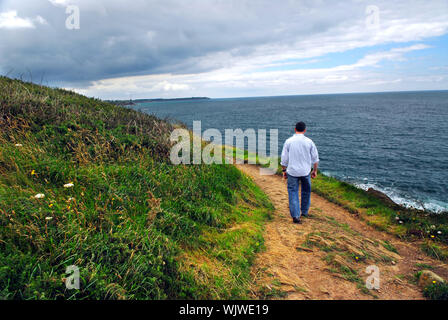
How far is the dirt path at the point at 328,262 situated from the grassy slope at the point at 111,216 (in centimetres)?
46

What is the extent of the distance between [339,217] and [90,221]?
26.0ft

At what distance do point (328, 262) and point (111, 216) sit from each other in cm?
438

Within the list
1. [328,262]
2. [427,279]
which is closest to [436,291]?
[427,279]

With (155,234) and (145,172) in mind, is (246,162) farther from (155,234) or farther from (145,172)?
(155,234)

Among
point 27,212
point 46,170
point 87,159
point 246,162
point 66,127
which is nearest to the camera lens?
point 27,212

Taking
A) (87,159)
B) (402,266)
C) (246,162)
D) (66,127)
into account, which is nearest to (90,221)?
(87,159)

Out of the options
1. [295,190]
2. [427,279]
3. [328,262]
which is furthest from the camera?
[295,190]

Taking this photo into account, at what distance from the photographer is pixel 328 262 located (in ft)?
16.1

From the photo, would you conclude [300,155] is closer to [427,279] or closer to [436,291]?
[427,279]

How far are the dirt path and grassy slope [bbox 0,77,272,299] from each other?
0.46m

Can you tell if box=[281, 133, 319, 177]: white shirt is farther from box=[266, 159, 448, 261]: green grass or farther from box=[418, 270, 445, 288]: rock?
box=[418, 270, 445, 288]: rock

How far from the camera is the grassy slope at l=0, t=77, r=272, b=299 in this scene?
10.1 feet

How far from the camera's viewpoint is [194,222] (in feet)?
16.5
